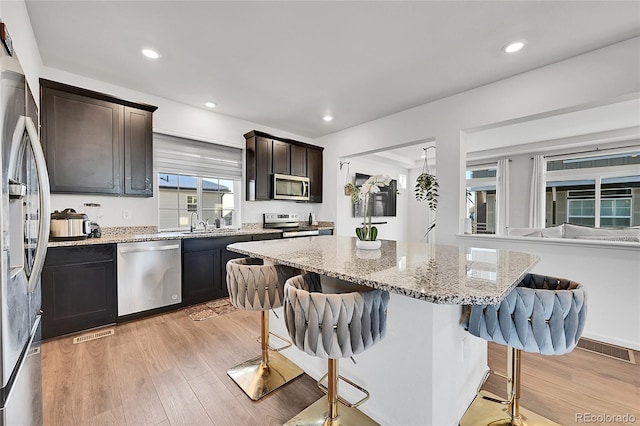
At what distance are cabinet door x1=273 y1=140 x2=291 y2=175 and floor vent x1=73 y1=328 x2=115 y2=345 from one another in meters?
2.90

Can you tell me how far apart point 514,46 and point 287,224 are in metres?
3.75

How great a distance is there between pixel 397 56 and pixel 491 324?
2.32 m

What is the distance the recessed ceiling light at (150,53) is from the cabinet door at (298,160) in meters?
2.42

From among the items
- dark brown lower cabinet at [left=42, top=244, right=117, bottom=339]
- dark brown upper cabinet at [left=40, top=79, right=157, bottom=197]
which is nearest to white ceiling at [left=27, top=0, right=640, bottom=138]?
dark brown upper cabinet at [left=40, top=79, right=157, bottom=197]

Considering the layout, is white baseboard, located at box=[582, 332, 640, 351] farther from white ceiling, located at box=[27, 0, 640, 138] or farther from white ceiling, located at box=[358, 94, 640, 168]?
white ceiling, located at box=[27, 0, 640, 138]

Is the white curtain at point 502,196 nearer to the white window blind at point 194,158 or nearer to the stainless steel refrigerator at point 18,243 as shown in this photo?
the white window blind at point 194,158

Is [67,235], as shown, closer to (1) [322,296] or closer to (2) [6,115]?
(2) [6,115]

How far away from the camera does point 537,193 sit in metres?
5.21

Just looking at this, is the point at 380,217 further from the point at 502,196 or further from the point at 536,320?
the point at 536,320

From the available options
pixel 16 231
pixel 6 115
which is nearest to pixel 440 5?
pixel 6 115

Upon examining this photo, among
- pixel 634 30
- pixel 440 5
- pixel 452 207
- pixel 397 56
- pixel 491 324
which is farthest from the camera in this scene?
pixel 452 207

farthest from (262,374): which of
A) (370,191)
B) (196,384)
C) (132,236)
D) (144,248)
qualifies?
(132,236)

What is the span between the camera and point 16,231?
0.96 m

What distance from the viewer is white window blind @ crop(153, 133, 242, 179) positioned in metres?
3.50
